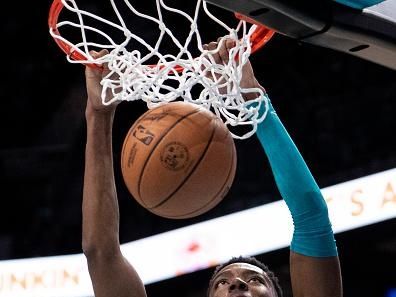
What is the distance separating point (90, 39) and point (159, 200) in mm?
2862

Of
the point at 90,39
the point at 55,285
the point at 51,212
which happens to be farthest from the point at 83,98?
the point at 55,285

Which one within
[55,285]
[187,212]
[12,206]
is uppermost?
[187,212]

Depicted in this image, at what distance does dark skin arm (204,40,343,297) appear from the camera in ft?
6.33

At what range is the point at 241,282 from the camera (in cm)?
209

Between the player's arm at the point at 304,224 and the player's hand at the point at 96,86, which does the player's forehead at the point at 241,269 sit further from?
the player's hand at the point at 96,86

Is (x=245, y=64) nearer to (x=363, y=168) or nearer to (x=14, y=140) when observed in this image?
(x=363, y=168)

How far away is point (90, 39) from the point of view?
178 inches

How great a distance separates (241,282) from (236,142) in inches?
114

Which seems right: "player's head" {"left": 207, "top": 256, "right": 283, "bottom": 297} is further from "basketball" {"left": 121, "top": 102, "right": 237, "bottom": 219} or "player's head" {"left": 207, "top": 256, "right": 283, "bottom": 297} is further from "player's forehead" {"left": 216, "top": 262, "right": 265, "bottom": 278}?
"basketball" {"left": 121, "top": 102, "right": 237, "bottom": 219}

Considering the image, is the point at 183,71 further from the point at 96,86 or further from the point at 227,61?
the point at 96,86

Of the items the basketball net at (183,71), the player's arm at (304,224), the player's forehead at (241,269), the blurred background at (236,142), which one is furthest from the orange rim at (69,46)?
the blurred background at (236,142)

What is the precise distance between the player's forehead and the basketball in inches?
13.6

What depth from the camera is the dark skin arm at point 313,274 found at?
6.33ft

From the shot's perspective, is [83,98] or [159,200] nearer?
[159,200]
